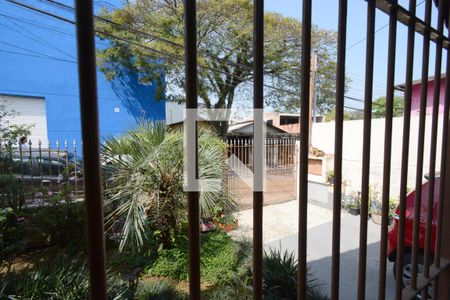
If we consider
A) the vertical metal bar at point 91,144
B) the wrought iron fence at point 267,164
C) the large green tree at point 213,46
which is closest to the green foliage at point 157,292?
the vertical metal bar at point 91,144

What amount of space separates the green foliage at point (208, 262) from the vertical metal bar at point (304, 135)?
262 centimetres

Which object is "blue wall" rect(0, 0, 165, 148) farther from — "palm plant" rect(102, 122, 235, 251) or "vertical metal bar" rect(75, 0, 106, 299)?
"vertical metal bar" rect(75, 0, 106, 299)

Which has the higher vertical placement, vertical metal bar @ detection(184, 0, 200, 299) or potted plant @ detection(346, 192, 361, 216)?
vertical metal bar @ detection(184, 0, 200, 299)

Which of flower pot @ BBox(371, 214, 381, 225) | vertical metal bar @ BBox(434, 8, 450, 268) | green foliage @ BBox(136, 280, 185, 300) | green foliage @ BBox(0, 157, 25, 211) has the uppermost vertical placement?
vertical metal bar @ BBox(434, 8, 450, 268)

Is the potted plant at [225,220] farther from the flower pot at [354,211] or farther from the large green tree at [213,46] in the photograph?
the large green tree at [213,46]

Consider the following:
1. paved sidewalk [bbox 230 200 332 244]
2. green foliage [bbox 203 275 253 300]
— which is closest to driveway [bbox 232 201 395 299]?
paved sidewalk [bbox 230 200 332 244]

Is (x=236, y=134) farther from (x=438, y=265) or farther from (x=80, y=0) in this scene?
(x=80, y=0)

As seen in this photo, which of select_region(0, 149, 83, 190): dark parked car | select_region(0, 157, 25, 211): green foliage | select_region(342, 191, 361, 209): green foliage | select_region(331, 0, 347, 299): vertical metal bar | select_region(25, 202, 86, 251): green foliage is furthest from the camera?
select_region(342, 191, 361, 209): green foliage

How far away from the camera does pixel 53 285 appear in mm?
2064

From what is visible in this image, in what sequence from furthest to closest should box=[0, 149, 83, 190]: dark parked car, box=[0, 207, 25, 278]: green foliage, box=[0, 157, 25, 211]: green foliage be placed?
1. box=[0, 149, 83, 190]: dark parked car
2. box=[0, 157, 25, 211]: green foliage
3. box=[0, 207, 25, 278]: green foliage

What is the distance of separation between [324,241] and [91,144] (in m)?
4.47

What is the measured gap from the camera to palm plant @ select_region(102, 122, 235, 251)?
292 centimetres

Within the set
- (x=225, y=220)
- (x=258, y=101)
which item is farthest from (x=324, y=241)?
(x=258, y=101)

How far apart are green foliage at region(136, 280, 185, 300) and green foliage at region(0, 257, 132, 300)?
216mm
